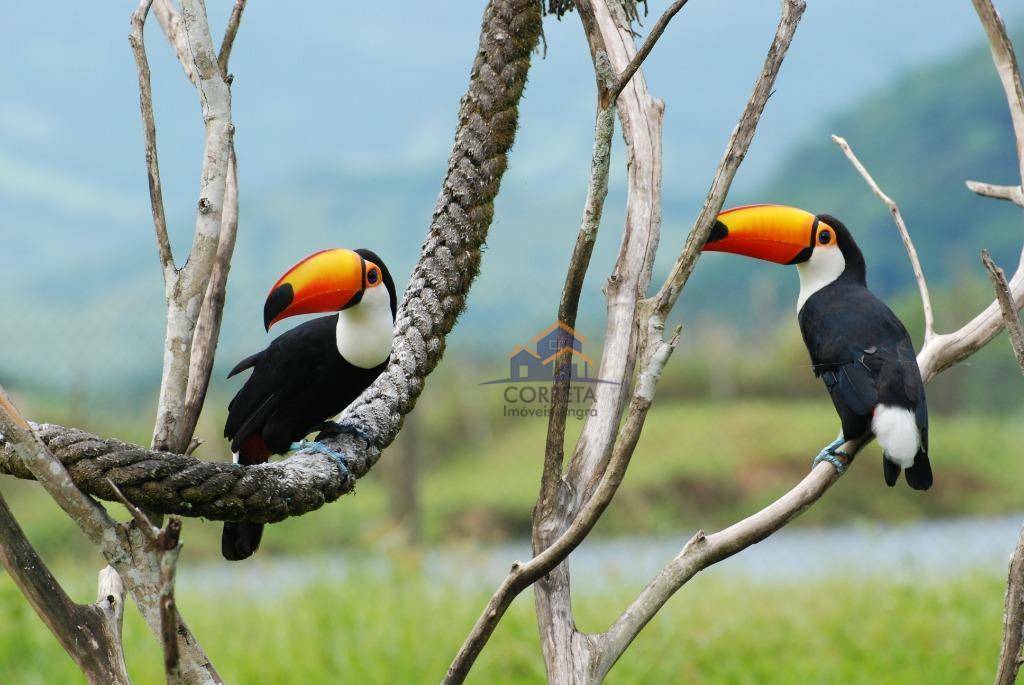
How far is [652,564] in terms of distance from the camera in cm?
392

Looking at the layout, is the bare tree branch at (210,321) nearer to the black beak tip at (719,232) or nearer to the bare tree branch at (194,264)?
the bare tree branch at (194,264)

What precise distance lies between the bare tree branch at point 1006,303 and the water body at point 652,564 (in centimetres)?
238

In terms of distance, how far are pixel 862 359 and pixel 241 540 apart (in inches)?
41.3

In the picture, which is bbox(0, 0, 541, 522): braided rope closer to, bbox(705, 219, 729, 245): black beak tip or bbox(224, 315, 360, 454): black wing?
bbox(224, 315, 360, 454): black wing

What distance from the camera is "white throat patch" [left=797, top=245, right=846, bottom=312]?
204 centimetres

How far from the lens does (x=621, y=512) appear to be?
586 cm

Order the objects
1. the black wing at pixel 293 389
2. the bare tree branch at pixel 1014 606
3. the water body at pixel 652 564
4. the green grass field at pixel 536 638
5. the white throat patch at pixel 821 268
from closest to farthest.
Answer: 1. the bare tree branch at pixel 1014 606
2. the black wing at pixel 293 389
3. the white throat patch at pixel 821 268
4. the green grass field at pixel 536 638
5. the water body at pixel 652 564

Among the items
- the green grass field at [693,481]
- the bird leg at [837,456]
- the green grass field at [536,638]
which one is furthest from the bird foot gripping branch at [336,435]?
the green grass field at [693,481]

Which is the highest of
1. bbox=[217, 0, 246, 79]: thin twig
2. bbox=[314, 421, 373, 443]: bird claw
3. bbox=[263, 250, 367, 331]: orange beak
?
bbox=[217, 0, 246, 79]: thin twig

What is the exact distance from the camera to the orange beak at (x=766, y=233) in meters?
1.81

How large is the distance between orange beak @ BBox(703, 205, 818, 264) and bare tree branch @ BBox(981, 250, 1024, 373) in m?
0.66

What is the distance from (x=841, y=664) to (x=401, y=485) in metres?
2.68

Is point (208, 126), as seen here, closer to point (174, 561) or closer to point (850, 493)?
point (174, 561)

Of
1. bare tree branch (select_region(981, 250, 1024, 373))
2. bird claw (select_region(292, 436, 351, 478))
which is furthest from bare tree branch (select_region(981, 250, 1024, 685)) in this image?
bird claw (select_region(292, 436, 351, 478))
